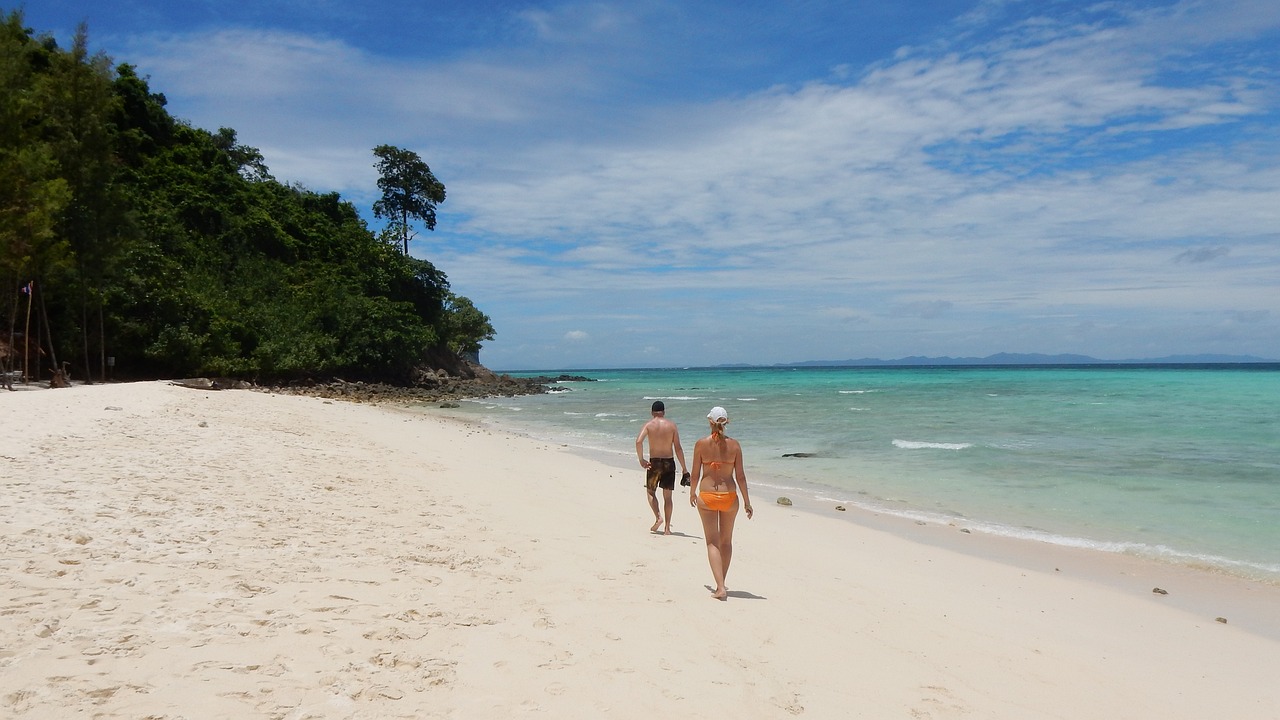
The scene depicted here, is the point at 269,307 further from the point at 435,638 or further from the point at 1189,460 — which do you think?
the point at 1189,460

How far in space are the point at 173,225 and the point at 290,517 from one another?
33052 mm

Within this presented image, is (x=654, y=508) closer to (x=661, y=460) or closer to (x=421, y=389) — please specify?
(x=661, y=460)

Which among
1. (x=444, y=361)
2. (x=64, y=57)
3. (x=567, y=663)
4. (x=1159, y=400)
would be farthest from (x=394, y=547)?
(x=444, y=361)

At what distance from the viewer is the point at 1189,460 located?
53.1 feet

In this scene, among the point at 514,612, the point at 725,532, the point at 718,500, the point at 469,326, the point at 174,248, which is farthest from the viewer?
the point at 469,326

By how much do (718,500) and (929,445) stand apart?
15.7 meters

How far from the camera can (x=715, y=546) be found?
19.2 ft

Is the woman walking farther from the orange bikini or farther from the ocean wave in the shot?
the ocean wave

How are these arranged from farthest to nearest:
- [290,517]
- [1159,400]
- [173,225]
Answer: [1159,400] → [173,225] → [290,517]

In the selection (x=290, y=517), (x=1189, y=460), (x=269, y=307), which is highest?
(x=269, y=307)

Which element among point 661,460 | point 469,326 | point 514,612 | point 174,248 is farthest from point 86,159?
point 469,326

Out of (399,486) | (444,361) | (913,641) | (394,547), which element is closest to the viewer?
(913,641)

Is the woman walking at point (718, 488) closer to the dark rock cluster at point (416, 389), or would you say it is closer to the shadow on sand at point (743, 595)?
the shadow on sand at point (743, 595)

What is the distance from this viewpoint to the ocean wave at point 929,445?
18.9 metres
